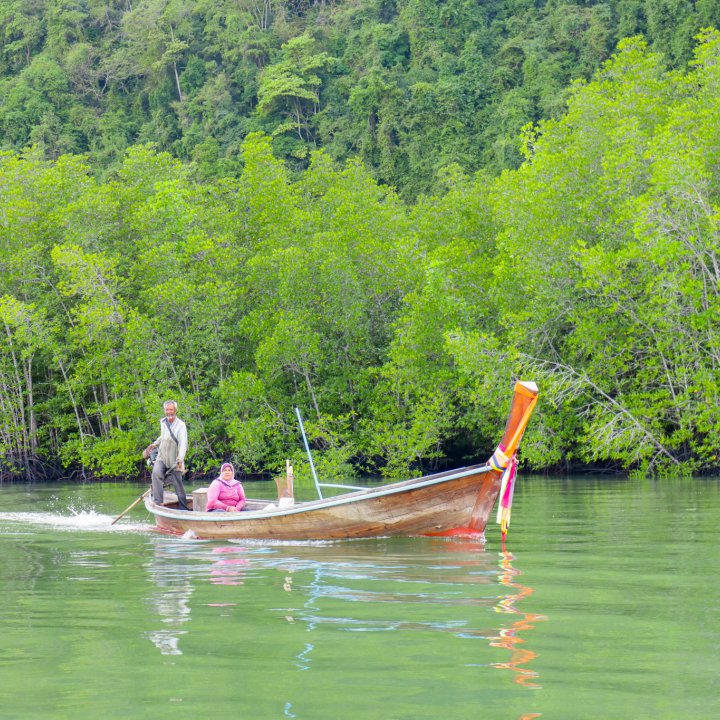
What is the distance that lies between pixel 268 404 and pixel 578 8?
43256 mm

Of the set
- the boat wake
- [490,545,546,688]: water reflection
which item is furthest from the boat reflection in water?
the boat wake

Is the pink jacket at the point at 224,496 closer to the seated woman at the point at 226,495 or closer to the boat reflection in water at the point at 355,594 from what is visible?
the seated woman at the point at 226,495

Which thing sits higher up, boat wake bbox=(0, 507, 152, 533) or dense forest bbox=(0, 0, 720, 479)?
dense forest bbox=(0, 0, 720, 479)

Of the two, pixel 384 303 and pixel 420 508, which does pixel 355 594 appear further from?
pixel 384 303

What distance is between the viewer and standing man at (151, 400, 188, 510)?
56.3 ft

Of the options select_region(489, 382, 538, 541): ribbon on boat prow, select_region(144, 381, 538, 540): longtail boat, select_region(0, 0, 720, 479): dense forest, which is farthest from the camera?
select_region(0, 0, 720, 479): dense forest

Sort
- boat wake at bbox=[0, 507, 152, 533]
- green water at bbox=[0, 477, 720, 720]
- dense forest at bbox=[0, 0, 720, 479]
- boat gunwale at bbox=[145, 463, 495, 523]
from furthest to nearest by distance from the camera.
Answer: dense forest at bbox=[0, 0, 720, 479] → boat wake at bbox=[0, 507, 152, 533] → boat gunwale at bbox=[145, 463, 495, 523] → green water at bbox=[0, 477, 720, 720]

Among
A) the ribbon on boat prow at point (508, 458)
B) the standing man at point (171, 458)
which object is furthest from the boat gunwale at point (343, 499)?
the standing man at point (171, 458)

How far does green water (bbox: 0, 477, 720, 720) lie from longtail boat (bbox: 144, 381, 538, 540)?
0.21 metres

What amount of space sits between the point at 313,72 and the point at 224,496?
6282 centimetres

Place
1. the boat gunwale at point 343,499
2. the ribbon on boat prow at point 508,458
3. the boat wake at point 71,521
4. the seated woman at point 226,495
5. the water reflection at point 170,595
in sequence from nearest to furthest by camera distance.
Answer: the water reflection at point 170,595 < the ribbon on boat prow at point 508,458 < the boat gunwale at point 343,499 < the seated woman at point 226,495 < the boat wake at point 71,521

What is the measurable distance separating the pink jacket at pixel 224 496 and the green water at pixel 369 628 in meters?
1.13

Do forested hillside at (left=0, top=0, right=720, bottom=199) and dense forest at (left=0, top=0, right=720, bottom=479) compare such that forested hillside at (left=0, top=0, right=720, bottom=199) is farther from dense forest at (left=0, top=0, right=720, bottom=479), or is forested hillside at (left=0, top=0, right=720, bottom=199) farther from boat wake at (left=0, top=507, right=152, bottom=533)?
boat wake at (left=0, top=507, right=152, bottom=533)

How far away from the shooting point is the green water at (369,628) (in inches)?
Answer: 249
